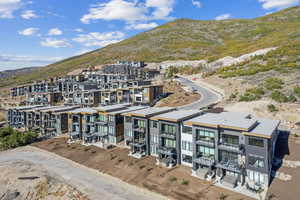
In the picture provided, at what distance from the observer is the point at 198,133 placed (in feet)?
125

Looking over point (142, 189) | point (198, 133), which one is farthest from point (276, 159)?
point (142, 189)

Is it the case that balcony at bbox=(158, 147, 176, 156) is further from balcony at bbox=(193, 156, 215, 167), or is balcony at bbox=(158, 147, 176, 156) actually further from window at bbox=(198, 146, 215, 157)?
window at bbox=(198, 146, 215, 157)

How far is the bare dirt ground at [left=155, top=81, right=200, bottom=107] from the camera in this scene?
7975 centimetres

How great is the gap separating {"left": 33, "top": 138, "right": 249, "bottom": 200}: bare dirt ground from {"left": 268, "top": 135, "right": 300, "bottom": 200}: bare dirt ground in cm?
577

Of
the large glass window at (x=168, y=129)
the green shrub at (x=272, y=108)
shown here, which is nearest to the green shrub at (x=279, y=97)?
the green shrub at (x=272, y=108)

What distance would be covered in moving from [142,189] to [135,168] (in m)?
7.43

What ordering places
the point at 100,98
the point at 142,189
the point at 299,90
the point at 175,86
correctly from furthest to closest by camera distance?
the point at 175,86
the point at 100,98
the point at 299,90
the point at 142,189

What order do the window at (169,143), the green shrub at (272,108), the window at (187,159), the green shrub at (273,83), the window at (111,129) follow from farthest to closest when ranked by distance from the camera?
the green shrub at (273,83) → the green shrub at (272,108) → the window at (111,129) → the window at (169,143) → the window at (187,159)

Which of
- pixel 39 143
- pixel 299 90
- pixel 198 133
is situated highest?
pixel 299 90

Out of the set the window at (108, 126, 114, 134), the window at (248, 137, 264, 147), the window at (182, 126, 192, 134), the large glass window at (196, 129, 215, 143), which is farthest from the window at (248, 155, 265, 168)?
the window at (108, 126, 114, 134)

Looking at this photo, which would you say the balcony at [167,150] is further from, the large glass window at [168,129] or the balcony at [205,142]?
→ the balcony at [205,142]

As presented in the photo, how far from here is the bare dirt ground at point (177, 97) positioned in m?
79.8

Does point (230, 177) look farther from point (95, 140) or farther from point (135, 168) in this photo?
point (95, 140)

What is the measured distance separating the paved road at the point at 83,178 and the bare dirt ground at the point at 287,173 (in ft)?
60.1
